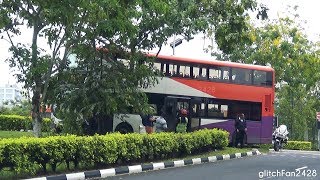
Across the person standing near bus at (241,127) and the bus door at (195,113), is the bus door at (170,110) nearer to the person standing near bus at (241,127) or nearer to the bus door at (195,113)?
the bus door at (195,113)

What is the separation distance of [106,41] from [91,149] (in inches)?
184

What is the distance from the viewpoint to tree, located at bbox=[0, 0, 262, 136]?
1189cm

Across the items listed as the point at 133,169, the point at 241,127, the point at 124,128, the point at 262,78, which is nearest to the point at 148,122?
the point at 124,128

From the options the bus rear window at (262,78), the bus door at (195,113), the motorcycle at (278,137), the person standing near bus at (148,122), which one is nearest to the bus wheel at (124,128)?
the person standing near bus at (148,122)

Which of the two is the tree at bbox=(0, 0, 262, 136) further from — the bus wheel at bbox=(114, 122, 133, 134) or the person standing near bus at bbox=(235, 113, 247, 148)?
the person standing near bus at bbox=(235, 113, 247, 148)

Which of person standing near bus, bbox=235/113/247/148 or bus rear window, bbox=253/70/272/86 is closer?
person standing near bus, bbox=235/113/247/148

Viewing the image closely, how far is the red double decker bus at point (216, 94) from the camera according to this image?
1919 cm

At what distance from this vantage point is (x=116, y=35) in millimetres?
13836

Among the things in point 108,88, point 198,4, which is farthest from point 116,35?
point 198,4

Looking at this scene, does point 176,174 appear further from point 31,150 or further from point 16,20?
point 16,20

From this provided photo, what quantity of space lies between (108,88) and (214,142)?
4.41m

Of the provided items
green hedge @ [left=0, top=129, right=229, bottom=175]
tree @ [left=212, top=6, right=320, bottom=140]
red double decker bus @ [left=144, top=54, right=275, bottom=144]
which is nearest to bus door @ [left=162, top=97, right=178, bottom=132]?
red double decker bus @ [left=144, top=54, right=275, bottom=144]

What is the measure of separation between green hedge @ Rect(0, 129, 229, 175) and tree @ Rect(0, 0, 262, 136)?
1.83 meters

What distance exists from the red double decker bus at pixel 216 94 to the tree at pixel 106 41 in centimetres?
382
